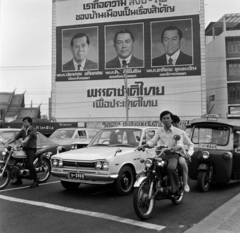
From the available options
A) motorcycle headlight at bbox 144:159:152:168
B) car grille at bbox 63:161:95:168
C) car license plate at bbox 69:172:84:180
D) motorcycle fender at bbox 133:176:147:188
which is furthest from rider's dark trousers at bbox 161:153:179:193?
car license plate at bbox 69:172:84:180

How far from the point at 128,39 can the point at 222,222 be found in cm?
4592

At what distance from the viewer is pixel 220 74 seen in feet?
165

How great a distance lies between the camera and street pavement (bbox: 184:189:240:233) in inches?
174

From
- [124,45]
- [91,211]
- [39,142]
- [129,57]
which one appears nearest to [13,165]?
[39,142]

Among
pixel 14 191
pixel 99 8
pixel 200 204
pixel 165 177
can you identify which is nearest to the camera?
pixel 165 177

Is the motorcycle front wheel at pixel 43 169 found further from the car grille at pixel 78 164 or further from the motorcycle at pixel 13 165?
the car grille at pixel 78 164

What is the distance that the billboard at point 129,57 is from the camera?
47219mm

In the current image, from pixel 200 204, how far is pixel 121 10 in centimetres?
4775

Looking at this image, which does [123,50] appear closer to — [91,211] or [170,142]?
[170,142]

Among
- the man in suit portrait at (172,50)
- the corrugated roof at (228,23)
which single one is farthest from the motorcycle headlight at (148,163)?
the corrugated roof at (228,23)

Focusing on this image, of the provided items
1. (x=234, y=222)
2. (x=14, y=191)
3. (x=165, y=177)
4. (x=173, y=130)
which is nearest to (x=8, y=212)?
(x=14, y=191)

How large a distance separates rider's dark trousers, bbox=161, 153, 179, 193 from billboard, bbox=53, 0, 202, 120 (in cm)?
4152

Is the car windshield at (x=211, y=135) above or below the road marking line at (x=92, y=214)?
above

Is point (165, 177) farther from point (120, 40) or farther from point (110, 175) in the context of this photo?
point (120, 40)
